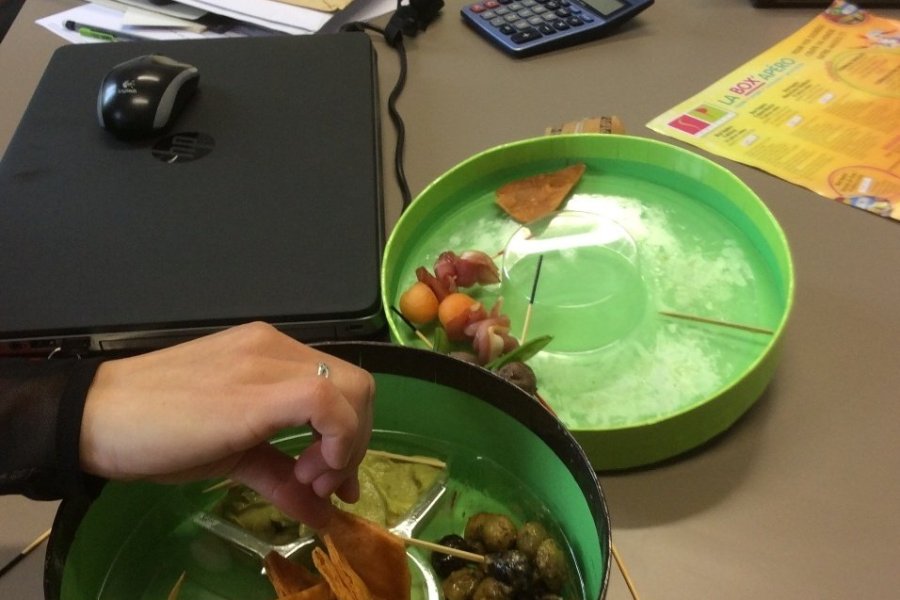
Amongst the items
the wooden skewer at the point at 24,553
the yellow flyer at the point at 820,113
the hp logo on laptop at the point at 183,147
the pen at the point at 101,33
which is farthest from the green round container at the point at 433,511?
the pen at the point at 101,33

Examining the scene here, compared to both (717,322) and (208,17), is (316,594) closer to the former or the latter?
(717,322)

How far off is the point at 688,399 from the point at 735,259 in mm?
187

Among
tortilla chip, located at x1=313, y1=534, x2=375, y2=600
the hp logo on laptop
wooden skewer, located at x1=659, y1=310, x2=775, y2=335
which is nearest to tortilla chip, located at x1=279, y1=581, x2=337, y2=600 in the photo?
tortilla chip, located at x1=313, y1=534, x2=375, y2=600

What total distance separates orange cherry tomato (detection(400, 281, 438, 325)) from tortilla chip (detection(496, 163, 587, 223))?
0.56 ft

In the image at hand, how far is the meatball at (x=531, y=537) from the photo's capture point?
22.5 inches

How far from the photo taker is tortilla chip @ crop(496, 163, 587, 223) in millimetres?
876

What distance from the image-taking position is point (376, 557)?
0.55 meters

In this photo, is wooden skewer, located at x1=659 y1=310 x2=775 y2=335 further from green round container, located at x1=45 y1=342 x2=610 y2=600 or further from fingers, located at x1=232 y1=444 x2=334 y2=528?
fingers, located at x1=232 y1=444 x2=334 y2=528

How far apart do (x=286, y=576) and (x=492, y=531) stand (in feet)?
0.49

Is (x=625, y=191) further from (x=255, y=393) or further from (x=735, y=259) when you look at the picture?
(x=255, y=393)

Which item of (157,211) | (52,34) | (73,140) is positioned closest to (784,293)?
(157,211)

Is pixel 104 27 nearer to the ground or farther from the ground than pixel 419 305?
farther from the ground

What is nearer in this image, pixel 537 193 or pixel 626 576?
pixel 626 576

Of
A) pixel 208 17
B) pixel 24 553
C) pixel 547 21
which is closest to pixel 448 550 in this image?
pixel 24 553
